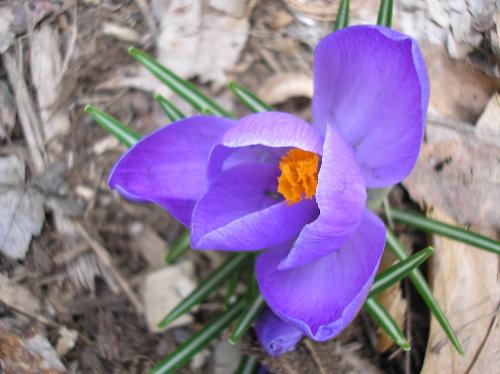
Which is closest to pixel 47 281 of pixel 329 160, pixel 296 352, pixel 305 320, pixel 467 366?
pixel 296 352

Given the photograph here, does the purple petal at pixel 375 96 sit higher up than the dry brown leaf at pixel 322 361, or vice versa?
the purple petal at pixel 375 96

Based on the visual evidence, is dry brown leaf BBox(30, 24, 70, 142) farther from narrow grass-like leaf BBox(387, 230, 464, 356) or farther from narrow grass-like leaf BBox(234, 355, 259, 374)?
narrow grass-like leaf BBox(387, 230, 464, 356)

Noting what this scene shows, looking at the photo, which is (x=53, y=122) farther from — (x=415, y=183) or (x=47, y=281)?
(x=415, y=183)

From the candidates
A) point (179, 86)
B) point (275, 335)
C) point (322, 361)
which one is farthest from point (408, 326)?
point (179, 86)

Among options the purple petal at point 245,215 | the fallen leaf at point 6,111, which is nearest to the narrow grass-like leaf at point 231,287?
the purple petal at point 245,215

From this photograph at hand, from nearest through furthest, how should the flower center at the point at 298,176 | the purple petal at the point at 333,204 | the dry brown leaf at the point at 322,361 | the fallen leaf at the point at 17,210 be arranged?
the purple petal at the point at 333,204
the flower center at the point at 298,176
the dry brown leaf at the point at 322,361
the fallen leaf at the point at 17,210

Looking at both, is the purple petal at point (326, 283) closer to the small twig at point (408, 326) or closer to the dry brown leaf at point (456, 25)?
the small twig at point (408, 326)

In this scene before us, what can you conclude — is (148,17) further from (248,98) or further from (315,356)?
(315,356)

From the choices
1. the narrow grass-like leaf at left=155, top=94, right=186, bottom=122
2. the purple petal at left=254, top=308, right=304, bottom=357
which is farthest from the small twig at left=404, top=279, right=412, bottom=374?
the narrow grass-like leaf at left=155, top=94, right=186, bottom=122
